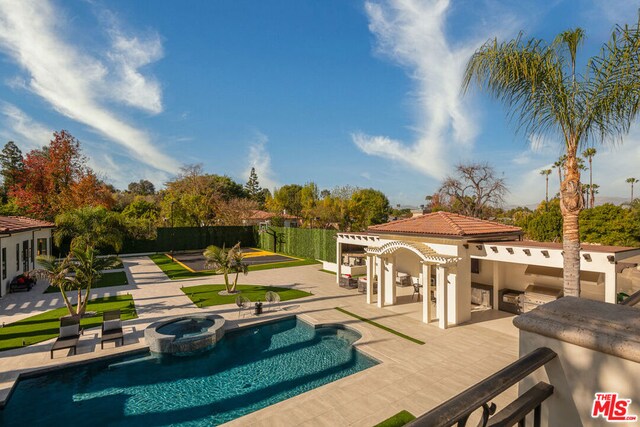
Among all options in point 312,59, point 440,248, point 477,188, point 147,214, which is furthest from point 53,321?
point 477,188

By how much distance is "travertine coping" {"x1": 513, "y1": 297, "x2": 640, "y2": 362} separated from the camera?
1635mm

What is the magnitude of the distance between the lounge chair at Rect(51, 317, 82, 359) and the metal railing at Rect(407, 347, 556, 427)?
13763mm

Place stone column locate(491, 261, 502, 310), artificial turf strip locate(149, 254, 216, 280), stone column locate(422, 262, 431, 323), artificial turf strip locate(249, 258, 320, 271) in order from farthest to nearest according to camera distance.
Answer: artificial turf strip locate(249, 258, 320, 271), artificial turf strip locate(149, 254, 216, 280), stone column locate(491, 261, 502, 310), stone column locate(422, 262, 431, 323)

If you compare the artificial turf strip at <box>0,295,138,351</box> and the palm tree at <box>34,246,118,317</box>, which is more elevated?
the palm tree at <box>34,246,118,317</box>

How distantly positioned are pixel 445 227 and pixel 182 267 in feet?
77.6

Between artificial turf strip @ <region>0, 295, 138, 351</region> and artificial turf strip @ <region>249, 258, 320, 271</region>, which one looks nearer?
artificial turf strip @ <region>0, 295, 138, 351</region>

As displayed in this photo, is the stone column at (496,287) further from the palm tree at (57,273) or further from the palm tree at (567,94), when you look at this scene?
the palm tree at (57,273)

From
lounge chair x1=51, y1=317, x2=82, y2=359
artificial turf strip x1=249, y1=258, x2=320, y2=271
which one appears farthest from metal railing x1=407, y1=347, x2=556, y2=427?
artificial turf strip x1=249, y1=258, x2=320, y2=271

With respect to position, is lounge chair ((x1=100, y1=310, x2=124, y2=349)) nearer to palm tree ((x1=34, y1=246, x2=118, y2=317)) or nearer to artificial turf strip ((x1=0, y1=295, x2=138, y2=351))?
palm tree ((x1=34, y1=246, x2=118, y2=317))

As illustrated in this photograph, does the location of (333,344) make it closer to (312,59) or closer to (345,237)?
(345,237)

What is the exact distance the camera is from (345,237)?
21.0 meters

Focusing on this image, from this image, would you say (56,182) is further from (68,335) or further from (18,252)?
(68,335)

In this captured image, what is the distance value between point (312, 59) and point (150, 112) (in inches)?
595

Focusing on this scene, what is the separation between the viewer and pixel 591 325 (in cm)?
180
